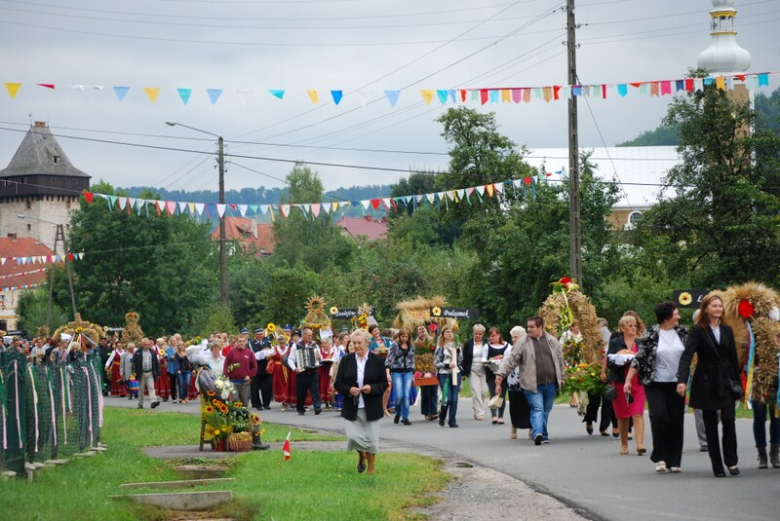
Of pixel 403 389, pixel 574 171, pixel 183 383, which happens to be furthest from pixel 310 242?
pixel 403 389

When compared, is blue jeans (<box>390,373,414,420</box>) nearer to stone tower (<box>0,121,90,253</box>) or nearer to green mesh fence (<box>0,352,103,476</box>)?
green mesh fence (<box>0,352,103,476</box>)

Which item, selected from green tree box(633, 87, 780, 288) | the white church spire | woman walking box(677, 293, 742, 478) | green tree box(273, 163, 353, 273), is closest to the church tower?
the white church spire

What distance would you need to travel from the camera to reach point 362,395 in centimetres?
1421

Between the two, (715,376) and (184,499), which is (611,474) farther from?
(184,499)

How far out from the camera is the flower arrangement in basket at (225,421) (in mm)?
18609

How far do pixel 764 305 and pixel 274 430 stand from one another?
11031 millimetres

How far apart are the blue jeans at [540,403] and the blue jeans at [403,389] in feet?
16.7

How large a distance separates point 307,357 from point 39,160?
11555cm

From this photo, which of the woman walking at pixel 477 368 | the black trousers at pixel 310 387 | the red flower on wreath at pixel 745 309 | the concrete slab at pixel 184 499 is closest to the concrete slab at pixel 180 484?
the concrete slab at pixel 184 499

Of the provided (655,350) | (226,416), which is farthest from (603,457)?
(226,416)

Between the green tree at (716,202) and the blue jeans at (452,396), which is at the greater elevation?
the green tree at (716,202)

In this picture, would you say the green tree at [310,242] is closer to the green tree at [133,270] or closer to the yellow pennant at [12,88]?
the green tree at [133,270]

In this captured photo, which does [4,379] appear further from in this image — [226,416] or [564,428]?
[564,428]

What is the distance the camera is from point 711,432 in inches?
513
